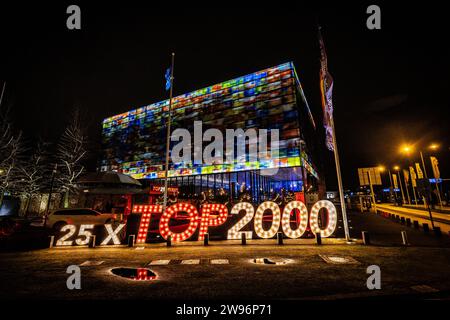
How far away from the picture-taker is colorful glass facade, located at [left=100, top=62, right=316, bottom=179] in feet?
124

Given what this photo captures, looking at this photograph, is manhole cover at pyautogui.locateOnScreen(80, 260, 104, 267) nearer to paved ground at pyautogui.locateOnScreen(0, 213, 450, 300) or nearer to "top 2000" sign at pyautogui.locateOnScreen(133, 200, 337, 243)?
paved ground at pyautogui.locateOnScreen(0, 213, 450, 300)

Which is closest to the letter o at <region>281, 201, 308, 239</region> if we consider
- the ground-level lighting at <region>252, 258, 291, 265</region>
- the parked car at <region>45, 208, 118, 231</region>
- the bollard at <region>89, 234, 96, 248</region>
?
the ground-level lighting at <region>252, 258, 291, 265</region>

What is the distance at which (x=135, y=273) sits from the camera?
6391 mm

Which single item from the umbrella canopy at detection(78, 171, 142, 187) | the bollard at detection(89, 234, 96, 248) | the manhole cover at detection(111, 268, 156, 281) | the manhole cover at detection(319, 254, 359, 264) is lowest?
the manhole cover at detection(111, 268, 156, 281)

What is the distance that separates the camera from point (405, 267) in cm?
646

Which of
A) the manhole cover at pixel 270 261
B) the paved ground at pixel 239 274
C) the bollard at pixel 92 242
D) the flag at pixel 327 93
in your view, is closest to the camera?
the paved ground at pixel 239 274

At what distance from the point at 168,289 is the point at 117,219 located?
13402 mm

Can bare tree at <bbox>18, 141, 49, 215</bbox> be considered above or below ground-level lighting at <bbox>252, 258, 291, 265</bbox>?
above

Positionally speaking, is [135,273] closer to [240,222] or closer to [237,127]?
[240,222]

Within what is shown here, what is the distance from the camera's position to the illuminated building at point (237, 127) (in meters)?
37.3

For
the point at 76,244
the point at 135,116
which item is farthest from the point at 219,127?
the point at 76,244

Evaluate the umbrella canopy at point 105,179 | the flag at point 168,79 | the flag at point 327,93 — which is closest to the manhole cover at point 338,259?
the flag at point 327,93

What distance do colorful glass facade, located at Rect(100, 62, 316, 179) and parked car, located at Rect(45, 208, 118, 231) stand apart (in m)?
26.7

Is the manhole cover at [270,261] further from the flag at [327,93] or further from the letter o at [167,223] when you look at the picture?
the flag at [327,93]
